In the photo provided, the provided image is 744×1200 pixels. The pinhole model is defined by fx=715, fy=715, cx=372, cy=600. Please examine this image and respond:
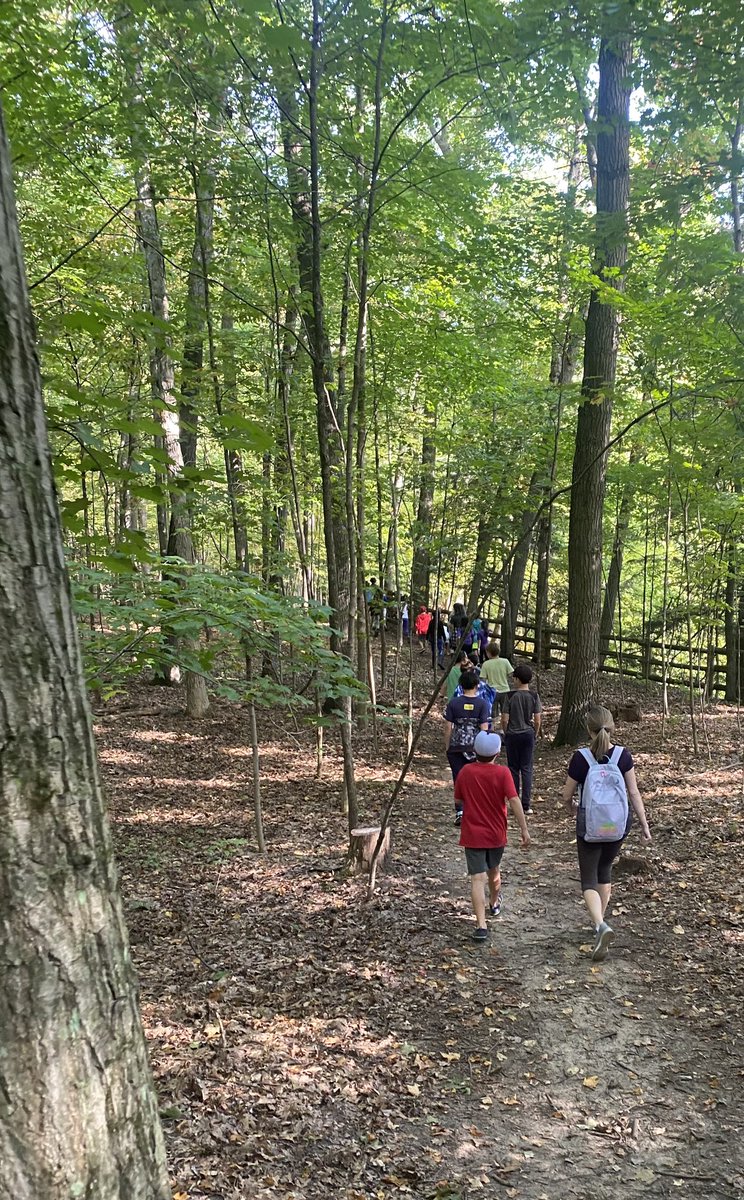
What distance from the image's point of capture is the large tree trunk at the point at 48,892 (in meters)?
1.31

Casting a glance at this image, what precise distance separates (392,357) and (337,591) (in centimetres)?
304

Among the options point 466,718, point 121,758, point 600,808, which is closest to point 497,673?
point 466,718

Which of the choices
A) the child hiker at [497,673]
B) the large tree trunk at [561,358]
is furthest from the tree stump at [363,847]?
the child hiker at [497,673]

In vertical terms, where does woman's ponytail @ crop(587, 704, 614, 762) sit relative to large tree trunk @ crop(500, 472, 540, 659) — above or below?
below

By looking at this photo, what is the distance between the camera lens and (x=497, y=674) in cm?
949

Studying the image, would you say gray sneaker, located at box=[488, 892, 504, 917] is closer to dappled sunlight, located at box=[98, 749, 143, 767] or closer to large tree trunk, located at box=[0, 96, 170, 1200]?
large tree trunk, located at box=[0, 96, 170, 1200]

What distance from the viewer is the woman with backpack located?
4797mm

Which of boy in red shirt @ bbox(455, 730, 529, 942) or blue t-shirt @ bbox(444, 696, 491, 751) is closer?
boy in red shirt @ bbox(455, 730, 529, 942)

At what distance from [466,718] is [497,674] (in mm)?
2010

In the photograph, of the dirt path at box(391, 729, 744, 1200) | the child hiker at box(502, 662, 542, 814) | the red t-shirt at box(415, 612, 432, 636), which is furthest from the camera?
the red t-shirt at box(415, 612, 432, 636)

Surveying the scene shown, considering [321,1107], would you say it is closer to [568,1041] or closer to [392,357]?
[568,1041]

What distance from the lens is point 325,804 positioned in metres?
8.23

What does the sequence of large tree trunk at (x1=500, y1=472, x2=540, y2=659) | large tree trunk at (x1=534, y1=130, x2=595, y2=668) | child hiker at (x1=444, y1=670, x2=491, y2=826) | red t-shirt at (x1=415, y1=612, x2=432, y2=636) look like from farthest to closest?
red t-shirt at (x1=415, y1=612, x2=432, y2=636) < large tree trunk at (x1=500, y1=472, x2=540, y2=659) < large tree trunk at (x1=534, y1=130, x2=595, y2=668) < child hiker at (x1=444, y1=670, x2=491, y2=826)

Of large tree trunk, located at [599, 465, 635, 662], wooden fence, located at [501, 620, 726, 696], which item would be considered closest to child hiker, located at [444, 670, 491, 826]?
wooden fence, located at [501, 620, 726, 696]
